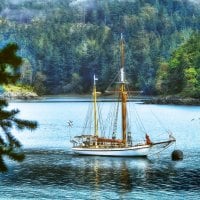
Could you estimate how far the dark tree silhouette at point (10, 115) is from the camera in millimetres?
9086

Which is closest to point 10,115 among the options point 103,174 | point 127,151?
point 103,174

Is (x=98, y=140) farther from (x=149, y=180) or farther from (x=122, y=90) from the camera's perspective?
(x=149, y=180)

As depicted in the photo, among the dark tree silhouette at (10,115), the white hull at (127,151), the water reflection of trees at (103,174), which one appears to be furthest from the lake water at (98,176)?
the dark tree silhouette at (10,115)

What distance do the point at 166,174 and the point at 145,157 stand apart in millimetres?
14628

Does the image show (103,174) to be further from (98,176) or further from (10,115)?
(10,115)

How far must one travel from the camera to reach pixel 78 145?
7806 centimetres

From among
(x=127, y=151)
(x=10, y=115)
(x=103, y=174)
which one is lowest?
(x=103, y=174)

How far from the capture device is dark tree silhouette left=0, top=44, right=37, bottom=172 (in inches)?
358

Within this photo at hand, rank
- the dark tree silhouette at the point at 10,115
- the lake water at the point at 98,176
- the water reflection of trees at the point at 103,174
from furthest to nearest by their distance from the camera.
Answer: the water reflection of trees at the point at 103,174 → the lake water at the point at 98,176 → the dark tree silhouette at the point at 10,115

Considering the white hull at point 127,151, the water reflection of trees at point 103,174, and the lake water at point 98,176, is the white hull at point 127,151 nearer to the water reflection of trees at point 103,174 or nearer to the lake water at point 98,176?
the lake water at point 98,176

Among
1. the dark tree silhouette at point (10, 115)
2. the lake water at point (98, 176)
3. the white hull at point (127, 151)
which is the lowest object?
the lake water at point (98, 176)

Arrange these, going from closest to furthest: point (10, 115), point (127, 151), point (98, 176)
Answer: point (10, 115) < point (98, 176) < point (127, 151)

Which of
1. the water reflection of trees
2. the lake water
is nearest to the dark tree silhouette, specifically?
the lake water

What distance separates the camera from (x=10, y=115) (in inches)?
394
